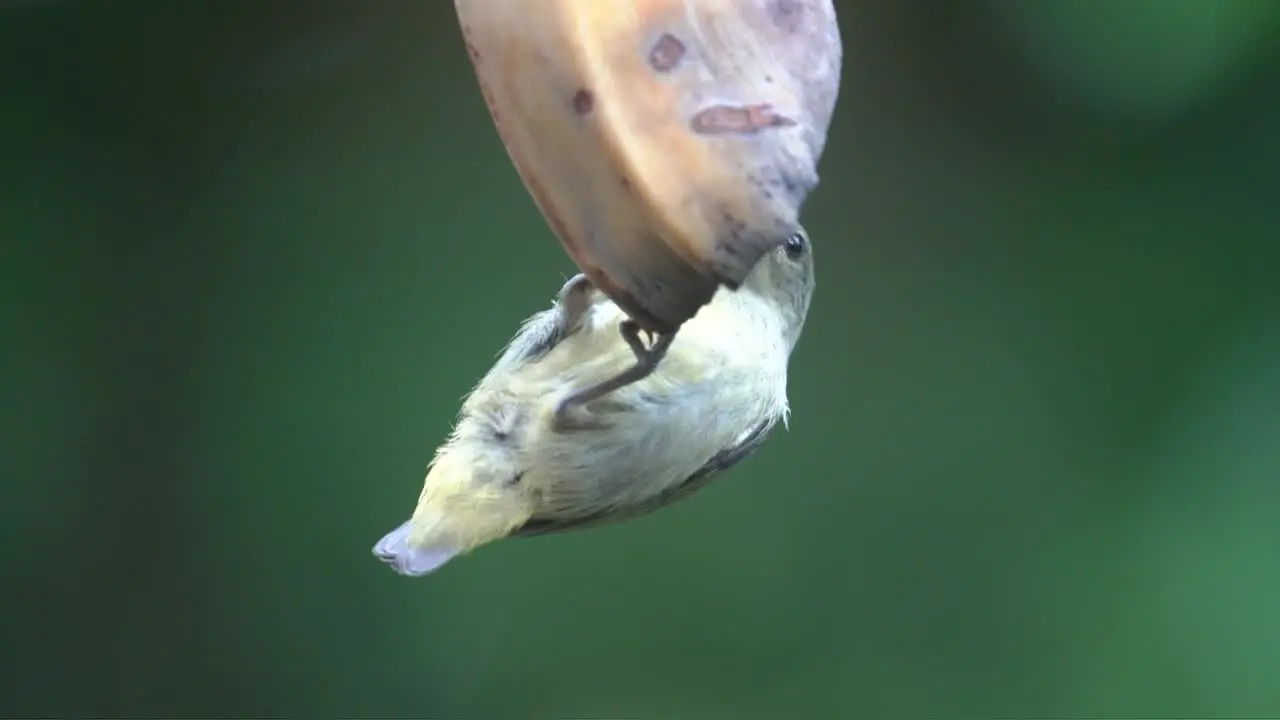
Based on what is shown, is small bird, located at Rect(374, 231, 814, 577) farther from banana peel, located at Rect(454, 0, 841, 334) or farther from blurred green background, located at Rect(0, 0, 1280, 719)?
blurred green background, located at Rect(0, 0, 1280, 719)

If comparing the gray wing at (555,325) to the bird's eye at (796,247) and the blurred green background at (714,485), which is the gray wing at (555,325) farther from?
the blurred green background at (714,485)

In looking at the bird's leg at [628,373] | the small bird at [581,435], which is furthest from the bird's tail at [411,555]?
the bird's leg at [628,373]

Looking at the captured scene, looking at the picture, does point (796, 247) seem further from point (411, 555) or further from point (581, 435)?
point (411, 555)

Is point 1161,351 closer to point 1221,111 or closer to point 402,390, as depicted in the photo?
point 1221,111

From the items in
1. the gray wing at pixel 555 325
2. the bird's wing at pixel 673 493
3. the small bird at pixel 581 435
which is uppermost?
the gray wing at pixel 555 325

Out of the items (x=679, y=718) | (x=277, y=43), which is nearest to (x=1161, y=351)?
(x=679, y=718)

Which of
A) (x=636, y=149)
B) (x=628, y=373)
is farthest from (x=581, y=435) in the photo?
(x=636, y=149)

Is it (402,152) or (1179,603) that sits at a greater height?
(402,152)
